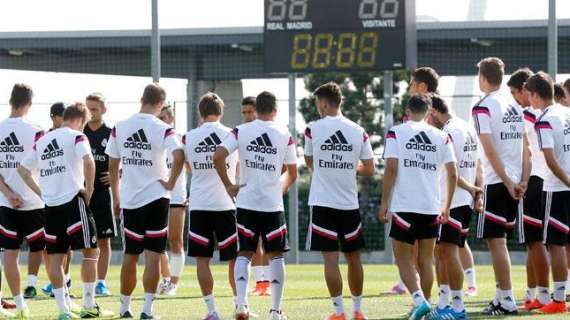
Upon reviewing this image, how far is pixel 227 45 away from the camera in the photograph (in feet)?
108

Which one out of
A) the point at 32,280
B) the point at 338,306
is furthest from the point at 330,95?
the point at 32,280

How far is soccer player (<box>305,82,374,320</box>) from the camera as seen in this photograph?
40.4 ft

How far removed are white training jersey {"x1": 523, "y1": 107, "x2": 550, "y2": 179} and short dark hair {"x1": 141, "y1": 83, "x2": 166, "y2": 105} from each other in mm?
3366

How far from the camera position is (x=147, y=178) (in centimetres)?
1267

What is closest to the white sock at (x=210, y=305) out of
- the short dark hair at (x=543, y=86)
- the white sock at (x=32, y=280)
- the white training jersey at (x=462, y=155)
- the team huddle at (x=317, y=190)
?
the team huddle at (x=317, y=190)

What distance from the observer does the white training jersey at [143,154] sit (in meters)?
12.7

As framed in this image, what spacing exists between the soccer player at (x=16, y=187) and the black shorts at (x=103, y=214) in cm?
228

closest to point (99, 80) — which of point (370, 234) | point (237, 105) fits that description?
point (237, 105)

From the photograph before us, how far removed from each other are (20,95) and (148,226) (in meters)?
1.85

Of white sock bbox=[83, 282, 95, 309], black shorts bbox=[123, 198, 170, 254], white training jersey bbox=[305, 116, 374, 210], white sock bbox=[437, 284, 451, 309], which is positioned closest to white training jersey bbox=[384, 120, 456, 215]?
white training jersey bbox=[305, 116, 374, 210]

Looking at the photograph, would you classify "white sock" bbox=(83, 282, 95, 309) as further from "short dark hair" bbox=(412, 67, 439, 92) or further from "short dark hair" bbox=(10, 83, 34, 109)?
"short dark hair" bbox=(412, 67, 439, 92)

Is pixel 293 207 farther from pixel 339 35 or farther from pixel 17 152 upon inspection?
pixel 17 152

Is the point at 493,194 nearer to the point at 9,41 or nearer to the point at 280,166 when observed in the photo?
the point at 280,166

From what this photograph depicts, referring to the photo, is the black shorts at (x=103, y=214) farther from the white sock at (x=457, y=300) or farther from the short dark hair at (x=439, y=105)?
the white sock at (x=457, y=300)
